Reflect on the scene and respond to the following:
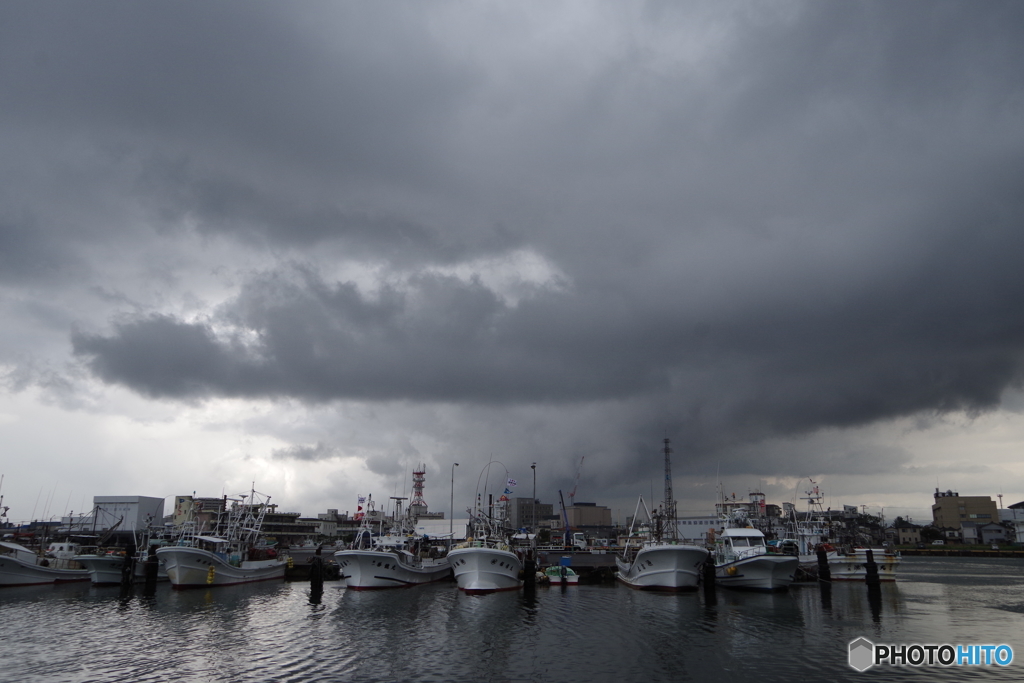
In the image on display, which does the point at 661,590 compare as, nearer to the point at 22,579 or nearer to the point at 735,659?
the point at 735,659

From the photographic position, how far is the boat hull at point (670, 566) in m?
59.8

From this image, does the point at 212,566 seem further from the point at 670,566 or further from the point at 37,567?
the point at 670,566

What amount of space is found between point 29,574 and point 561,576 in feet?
199

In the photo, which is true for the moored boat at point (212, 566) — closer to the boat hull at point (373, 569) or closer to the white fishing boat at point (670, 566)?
the boat hull at point (373, 569)

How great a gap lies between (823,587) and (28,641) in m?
70.3

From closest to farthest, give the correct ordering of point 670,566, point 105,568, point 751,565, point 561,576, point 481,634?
1. point 481,634
2. point 670,566
3. point 751,565
4. point 105,568
5. point 561,576

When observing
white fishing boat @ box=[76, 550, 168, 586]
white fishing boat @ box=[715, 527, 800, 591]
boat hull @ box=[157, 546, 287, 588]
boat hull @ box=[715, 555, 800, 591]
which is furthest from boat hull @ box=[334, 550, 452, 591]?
boat hull @ box=[715, 555, 800, 591]

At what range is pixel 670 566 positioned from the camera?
6038 centimetres

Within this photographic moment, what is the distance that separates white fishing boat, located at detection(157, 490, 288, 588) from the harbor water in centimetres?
255

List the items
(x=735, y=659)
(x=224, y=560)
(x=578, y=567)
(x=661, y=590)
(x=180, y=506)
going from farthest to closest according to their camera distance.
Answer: (x=180, y=506) → (x=578, y=567) → (x=224, y=560) → (x=661, y=590) → (x=735, y=659)

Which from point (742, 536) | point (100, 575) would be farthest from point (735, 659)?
point (100, 575)

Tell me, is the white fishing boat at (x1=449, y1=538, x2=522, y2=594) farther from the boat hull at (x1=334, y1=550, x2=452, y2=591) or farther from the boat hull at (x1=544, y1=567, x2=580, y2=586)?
the boat hull at (x1=544, y1=567, x2=580, y2=586)

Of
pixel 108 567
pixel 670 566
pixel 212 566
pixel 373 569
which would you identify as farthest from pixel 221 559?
pixel 670 566

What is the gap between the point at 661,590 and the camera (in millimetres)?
62312
